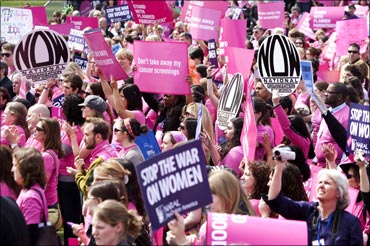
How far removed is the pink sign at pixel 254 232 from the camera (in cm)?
595

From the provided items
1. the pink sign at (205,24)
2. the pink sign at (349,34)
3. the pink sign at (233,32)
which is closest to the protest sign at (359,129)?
the pink sign at (233,32)

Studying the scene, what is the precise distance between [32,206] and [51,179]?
128cm

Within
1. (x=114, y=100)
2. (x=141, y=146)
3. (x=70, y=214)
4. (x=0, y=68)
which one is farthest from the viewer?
(x=0, y=68)

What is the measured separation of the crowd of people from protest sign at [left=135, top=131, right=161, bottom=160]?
7cm

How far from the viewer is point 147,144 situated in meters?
8.93

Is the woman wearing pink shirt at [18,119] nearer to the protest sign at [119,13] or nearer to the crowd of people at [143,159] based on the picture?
the crowd of people at [143,159]

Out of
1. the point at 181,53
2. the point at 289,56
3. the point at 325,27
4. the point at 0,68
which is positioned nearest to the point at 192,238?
the point at 289,56

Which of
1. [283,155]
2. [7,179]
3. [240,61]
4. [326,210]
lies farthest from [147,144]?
[240,61]

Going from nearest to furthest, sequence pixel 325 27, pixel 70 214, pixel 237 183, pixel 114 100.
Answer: pixel 237 183 < pixel 70 214 < pixel 114 100 < pixel 325 27

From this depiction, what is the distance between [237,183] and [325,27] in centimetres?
1453

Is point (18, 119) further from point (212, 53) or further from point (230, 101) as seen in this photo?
point (212, 53)

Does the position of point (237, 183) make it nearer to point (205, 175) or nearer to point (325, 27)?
point (205, 175)

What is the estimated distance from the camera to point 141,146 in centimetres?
894

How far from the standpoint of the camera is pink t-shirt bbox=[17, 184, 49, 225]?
7539mm
